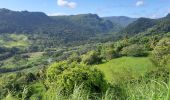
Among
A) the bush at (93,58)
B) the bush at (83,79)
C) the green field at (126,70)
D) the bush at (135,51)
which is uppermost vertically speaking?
the green field at (126,70)

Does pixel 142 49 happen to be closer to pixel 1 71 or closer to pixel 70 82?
pixel 70 82

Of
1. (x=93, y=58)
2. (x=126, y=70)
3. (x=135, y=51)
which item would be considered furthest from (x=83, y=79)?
(x=93, y=58)

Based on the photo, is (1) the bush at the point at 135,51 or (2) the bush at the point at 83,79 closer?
(2) the bush at the point at 83,79

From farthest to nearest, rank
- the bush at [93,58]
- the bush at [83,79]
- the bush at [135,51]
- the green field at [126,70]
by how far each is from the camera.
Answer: the bush at [93,58] → the bush at [135,51] → the bush at [83,79] → the green field at [126,70]

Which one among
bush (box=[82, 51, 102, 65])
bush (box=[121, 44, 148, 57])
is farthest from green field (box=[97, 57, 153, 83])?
bush (box=[82, 51, 102, 65])

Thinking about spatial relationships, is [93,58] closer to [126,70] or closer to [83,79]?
[83,79]

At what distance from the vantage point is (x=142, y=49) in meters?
105

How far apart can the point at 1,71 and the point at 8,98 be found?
188m

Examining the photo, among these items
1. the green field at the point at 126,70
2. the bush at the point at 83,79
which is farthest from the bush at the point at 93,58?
the bush at the point at 83,79

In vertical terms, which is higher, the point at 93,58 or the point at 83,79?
the point at 83,79

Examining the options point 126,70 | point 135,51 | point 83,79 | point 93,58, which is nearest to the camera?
point 126,70

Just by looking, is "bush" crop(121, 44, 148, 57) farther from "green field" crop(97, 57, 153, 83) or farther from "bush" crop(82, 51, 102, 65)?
"bush" crop(82, 51, 102, 65)

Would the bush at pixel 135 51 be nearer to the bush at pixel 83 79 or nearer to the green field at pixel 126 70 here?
the green field at pixel 126 70

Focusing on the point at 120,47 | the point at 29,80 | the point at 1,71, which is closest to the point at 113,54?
the point at 120,47
